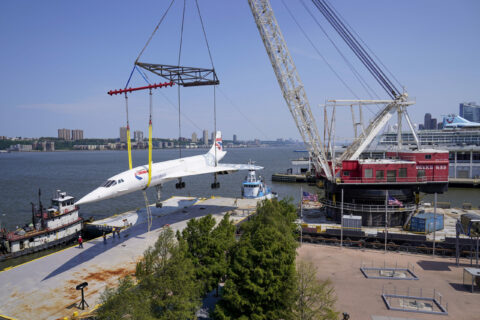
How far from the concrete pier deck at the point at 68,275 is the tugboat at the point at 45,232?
311 inches

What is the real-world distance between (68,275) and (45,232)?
48.9 feet

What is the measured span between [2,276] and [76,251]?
20.3 ft

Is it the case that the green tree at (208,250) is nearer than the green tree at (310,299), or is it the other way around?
the green tree at (310,299)

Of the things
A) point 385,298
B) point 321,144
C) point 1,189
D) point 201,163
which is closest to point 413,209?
point 321,144

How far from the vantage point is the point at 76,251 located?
29922 mm

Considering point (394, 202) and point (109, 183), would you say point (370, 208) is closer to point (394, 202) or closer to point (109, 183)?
point (394, 202)

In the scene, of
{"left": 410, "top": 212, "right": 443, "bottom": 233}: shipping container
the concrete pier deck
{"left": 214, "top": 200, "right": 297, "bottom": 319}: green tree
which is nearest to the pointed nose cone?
the concrete pier deck

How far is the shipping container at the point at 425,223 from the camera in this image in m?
32.2

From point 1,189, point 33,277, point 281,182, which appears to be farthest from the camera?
point 281,182

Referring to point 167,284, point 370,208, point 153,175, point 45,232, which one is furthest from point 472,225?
point 45,232

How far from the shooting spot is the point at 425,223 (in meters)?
32.2

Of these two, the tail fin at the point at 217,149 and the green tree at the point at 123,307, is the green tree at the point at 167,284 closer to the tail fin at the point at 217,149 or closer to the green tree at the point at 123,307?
the green tree at the point at 123,307

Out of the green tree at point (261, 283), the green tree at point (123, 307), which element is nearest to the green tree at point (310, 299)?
the green tree at point (261, 283)

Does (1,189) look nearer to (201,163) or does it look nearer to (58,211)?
(58,211)
